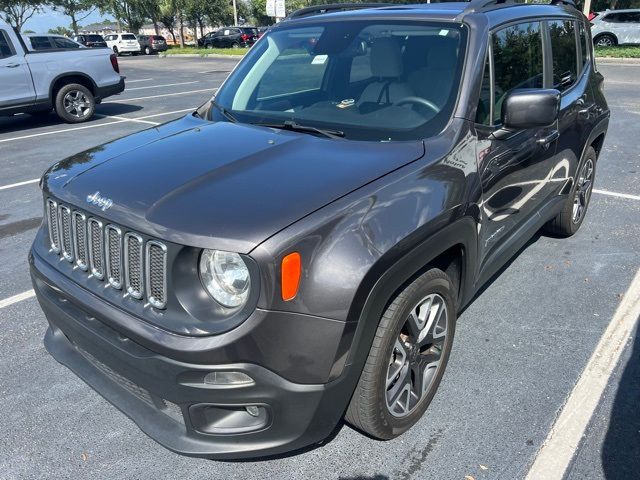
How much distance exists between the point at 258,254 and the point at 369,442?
48.5 inches

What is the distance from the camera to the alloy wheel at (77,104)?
1074 centimetres

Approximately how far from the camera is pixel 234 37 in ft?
124

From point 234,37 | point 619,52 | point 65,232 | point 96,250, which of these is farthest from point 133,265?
point 234,37

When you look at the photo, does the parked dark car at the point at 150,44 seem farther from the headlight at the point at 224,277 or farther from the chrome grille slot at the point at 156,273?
the headlight at the point at 224,277

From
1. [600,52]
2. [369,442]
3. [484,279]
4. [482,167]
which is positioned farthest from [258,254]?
[600,52]

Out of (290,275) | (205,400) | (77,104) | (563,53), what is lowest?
(77,104)

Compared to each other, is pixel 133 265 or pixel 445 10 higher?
pixel 445 10

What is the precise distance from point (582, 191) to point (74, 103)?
961cm

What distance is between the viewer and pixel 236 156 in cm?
252

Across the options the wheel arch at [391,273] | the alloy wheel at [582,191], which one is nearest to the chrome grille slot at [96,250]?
the wheel arch at [391,273]

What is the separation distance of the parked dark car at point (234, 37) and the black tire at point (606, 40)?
72.5 ft

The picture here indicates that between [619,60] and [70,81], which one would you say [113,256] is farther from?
[619,60]

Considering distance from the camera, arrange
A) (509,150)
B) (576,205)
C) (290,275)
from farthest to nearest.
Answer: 1. (576,205)
2. (509,150)
3. (290,275)

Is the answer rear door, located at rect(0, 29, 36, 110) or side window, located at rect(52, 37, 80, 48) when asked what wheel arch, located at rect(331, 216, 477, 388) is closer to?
rear door, located at rect(0, 29, 36, 110)
